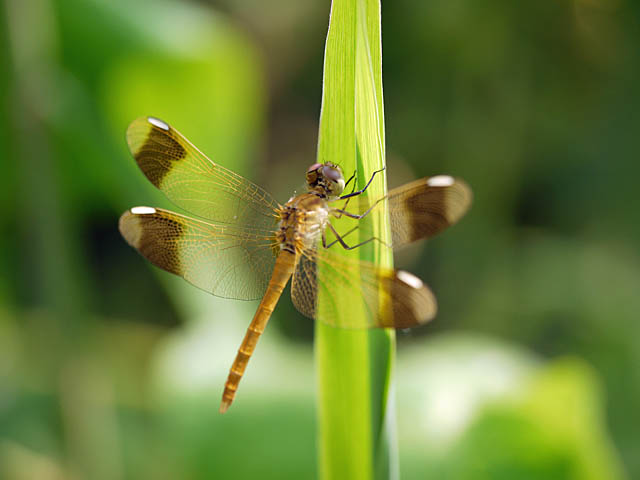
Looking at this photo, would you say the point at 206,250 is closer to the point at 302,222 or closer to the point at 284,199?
the point at 302,222

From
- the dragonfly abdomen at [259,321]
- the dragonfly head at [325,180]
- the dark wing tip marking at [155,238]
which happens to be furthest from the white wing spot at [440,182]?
the dark wing tip marking at [155,238]

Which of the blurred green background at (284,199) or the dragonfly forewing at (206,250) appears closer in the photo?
the dragonfly forewing at (206,250)

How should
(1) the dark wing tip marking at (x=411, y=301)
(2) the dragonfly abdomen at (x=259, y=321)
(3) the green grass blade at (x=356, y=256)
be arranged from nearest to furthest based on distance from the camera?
(3) the green grass blade at (x=356, y=256) < (1) the dark wing tip marking at (x=411, y=301) < (2) the dragonfly abdomen at (x=259, y=321)

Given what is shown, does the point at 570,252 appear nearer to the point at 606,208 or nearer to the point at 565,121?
the point at 606,208

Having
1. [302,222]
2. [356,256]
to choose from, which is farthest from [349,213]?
[302,222]

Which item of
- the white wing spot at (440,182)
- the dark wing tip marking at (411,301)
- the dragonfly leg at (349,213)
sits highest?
the white wing spot at (440,182)

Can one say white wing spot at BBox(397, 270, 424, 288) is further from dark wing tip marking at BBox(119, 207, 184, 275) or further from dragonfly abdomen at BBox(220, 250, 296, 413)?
dark wing tip marking at BBox(119, 207, 184, 275)

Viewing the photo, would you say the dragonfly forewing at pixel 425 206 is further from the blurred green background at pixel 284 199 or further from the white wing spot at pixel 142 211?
the blurred green background at pixel 284 199
